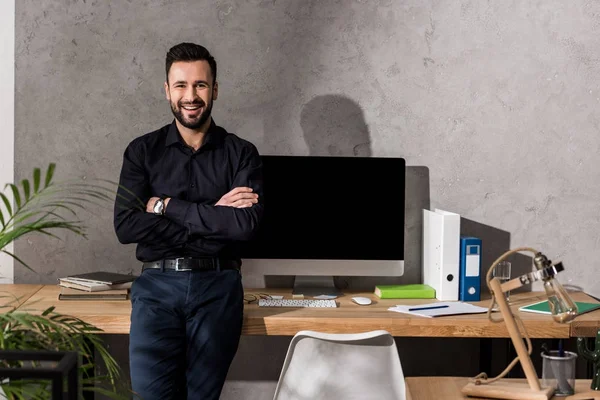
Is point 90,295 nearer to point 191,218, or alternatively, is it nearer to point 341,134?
point 191,218

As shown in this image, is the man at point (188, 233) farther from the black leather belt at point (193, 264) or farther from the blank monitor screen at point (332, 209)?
the blank monitor screen at point (332, 209)

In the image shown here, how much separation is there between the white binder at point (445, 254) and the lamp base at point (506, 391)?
135cm

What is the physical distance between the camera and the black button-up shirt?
3111 mm

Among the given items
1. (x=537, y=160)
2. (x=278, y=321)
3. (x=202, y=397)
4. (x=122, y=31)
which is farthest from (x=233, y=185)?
(x=537, y=160)

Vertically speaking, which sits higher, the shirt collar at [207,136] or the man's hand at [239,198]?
the shirt collar at [207,136]

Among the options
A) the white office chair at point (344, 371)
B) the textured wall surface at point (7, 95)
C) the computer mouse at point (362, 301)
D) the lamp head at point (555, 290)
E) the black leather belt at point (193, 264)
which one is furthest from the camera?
the textured wall surface at point (7, 95)

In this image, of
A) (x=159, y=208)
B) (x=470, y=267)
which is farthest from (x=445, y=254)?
(x=159, y=208)

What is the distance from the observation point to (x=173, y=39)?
380cm

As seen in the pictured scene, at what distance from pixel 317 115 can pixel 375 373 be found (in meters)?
1.48

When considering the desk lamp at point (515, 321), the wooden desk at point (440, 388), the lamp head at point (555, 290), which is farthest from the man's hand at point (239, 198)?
the lamp head at point (555, 290)

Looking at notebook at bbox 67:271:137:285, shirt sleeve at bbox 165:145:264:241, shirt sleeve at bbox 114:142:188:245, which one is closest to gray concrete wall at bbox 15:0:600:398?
notebook at bbox 67:271:137:285

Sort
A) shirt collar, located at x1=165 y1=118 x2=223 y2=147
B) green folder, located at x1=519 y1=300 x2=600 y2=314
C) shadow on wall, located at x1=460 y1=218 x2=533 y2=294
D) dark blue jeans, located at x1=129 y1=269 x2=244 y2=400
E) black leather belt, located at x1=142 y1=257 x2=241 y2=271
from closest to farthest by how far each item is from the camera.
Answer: dark blue jeans, located at x1=129 y1=269 x2=244 y2=400 < black leather belt, located at x1=142 y1=257 x2=241 y2=271 < shirt collar, located at x1=165 y1=118 x2=223 y2=147 < green folder, located at x1=519 y1=300 x2=600 y2=314 < shadow on wall, located at x1=460 y1=218 x2=533 y2=294

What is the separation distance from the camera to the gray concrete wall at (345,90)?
380 centimetres

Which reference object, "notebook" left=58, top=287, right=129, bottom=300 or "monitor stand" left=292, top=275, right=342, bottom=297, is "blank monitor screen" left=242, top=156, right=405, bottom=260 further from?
"notebook" left=58, top=287, right=129, bottom=300
